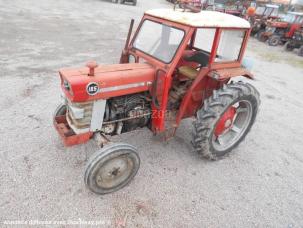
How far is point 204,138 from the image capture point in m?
3.13

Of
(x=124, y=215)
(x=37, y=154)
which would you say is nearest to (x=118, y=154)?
(x=124, y=215)

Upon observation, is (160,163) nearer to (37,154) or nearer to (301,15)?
(37,154)

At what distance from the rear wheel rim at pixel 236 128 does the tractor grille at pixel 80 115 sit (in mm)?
1772

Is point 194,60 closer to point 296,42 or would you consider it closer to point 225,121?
point 225,121

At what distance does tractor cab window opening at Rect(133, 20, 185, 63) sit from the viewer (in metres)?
2.93

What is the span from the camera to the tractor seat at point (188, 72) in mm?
3345

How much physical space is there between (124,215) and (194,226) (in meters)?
0.73

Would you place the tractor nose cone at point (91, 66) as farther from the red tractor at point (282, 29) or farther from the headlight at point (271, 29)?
the headlight at point (271, 29)

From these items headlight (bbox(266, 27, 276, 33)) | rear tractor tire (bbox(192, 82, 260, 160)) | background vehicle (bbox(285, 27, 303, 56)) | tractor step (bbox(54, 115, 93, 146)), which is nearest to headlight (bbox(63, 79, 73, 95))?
tractor step (bbox(54, 115, 93, 146))

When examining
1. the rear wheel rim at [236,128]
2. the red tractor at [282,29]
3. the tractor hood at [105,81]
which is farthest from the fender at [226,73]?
the red tractor at [282,29]

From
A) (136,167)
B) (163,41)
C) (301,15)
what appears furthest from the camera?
(301,15)

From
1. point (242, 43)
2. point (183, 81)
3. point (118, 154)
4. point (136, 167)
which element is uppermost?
point (242, 43)

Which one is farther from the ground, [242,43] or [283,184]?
[242,43]

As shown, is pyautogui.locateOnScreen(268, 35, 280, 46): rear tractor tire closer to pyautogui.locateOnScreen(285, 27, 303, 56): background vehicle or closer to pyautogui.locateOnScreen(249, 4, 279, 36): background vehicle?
pyautogui.locateOnScreen(285, 27, 303, 56): background vehicle
